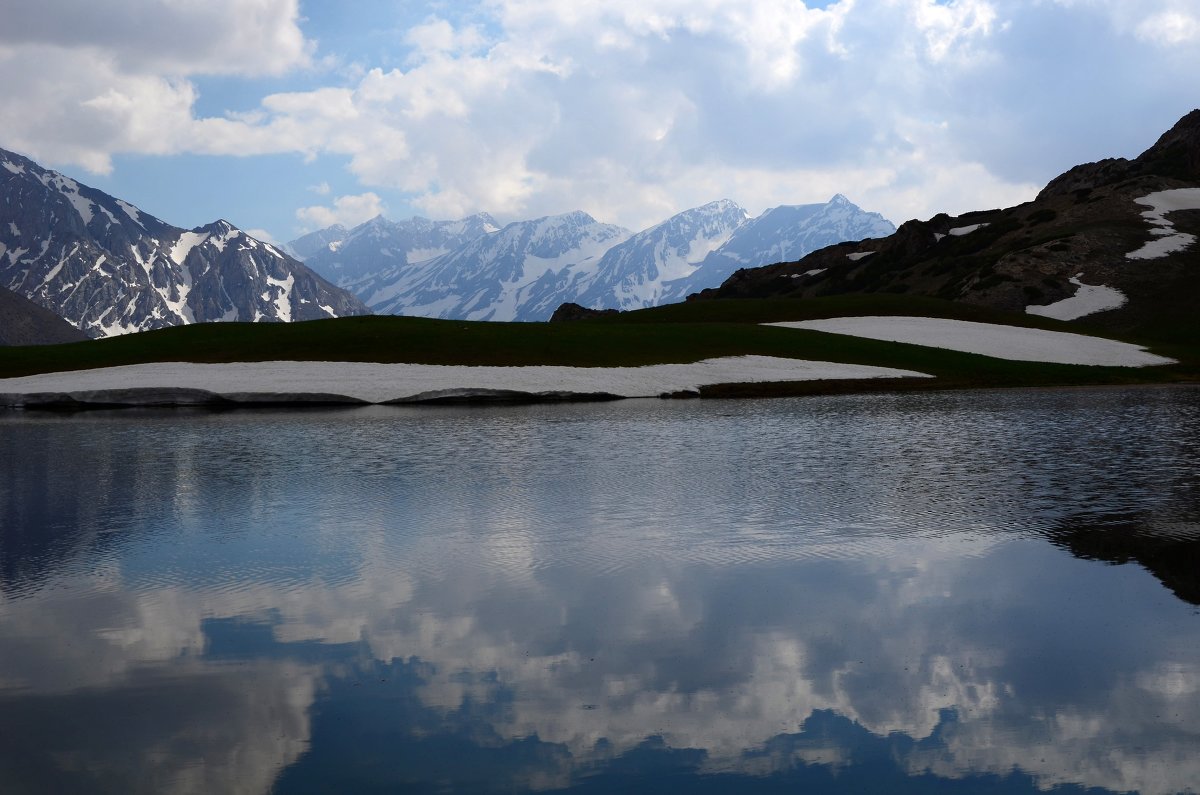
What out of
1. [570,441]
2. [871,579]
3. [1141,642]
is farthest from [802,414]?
[1141,642]

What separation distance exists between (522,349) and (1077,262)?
10082 centimetres

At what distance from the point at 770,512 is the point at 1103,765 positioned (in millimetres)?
12481

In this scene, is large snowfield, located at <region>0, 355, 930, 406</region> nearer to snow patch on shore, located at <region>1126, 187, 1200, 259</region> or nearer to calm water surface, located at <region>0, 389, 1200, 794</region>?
calm water surface, located at <region>0, 389, 1200, 794</region>

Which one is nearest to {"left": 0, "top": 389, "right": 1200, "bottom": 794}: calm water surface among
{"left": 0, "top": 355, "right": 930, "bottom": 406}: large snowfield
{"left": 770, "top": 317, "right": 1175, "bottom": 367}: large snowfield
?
{"left": 0, "top": 355, "right": 930, "bottom": 406}: large snowfield

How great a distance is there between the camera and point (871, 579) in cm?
1559

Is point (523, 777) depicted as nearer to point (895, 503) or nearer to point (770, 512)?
point (770, 512)

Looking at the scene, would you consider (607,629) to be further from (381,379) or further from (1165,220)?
(1165,220)

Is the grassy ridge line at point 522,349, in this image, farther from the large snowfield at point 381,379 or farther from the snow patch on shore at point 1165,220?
the snow patch on shore at point 1165,220

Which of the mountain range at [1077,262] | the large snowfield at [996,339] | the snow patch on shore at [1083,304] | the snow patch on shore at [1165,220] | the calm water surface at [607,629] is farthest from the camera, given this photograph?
the snow patch on shore at [1165,220]

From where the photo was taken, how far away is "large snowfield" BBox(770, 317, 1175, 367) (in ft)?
253

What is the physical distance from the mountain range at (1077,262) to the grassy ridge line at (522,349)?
4668 cm

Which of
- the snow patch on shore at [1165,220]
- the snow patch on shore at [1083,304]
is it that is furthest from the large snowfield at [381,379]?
the snow patch on shore at [1165,220]

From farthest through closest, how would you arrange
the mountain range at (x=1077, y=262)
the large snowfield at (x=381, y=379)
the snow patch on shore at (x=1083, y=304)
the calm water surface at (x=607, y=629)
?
the snow patch on shore at (x=1083, y=304) < the mountain range at (x=1077, y=262) < the large snowfield at (x=381, y=379) < the calm water surface at (x=607, y=629)

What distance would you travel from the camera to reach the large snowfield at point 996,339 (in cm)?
7700
